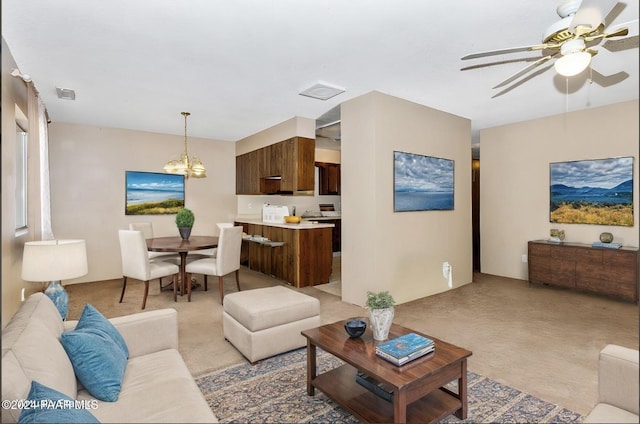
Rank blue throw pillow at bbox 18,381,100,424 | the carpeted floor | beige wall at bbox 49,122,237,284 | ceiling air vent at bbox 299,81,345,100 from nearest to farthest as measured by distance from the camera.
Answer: blue throw pillow at bbox 18,381,100,424 → the carpeted floor → ceiling air vent at bbox 299,81,345,100 → beige wall at bbox 49,122,237,284

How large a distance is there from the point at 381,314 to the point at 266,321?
3.23 feet

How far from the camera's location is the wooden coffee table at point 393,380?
1.63 m

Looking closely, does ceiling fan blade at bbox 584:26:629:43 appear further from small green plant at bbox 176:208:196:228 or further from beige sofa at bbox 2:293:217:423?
small green plant at bbox 176:208:196:228

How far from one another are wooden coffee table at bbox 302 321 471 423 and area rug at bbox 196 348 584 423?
107mm

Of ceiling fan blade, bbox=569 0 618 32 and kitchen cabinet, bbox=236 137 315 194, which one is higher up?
ceiling fan blade, bbox=569 0 618 32

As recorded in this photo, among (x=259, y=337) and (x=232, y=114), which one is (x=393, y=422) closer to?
(x=259, y=337)

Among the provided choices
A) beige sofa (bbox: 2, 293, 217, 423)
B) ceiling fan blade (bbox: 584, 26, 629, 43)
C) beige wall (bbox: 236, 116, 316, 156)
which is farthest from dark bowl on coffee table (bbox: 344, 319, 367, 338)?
beige wall (bbox: 236, 116, 316, 156)

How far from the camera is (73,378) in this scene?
145 cm

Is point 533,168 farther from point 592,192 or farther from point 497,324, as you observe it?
point 497,324

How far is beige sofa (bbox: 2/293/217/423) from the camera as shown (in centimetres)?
116

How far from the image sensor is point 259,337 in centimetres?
254

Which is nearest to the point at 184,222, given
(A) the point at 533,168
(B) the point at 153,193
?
(B) the point at 153,193

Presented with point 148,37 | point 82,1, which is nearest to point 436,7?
point 148,37

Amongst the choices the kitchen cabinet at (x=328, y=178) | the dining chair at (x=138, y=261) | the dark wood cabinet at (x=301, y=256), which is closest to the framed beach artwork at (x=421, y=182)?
the dark wood cabinet at (x=301, y=256)
